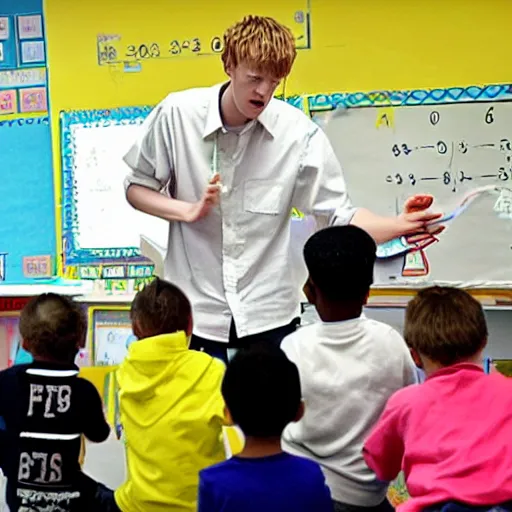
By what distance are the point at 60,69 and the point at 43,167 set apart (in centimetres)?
45

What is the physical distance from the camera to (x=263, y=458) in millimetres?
1248

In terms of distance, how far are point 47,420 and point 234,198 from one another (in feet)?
2.30

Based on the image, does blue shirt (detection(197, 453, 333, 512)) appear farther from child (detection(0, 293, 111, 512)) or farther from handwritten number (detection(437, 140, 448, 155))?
handwritten number (detection(437, 140, 448, 155))

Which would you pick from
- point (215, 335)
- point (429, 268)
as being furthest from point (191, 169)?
point (429, 268)

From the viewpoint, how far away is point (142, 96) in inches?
130

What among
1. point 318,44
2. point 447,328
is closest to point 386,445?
point 447,328

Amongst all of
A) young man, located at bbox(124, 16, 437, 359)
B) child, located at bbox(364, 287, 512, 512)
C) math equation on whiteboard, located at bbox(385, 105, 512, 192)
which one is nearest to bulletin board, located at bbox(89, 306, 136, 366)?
math equation on whiteboard, located at bbox(385, 105, 512, 192)

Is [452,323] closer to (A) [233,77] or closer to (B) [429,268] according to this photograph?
(A) [233,77]

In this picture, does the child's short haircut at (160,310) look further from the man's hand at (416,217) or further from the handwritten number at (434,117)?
the handwritten number at (434,117)

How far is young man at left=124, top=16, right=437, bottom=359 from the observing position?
188cm

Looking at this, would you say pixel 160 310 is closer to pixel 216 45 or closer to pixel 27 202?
pixel 216 45

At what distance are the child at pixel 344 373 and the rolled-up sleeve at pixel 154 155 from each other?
1.96ft

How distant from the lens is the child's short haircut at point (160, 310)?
1.68 m

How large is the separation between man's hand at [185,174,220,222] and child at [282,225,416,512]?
368 mm
